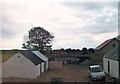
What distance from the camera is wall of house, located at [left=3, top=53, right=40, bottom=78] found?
38406 mm

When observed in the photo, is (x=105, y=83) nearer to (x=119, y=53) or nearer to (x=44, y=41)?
(x=119, y=53)

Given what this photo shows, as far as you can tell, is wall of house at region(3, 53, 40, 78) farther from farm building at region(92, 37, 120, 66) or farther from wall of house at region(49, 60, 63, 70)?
farm building at region(92, 37, 120, 66)

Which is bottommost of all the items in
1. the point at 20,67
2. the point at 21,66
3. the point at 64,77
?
the point at 64,77

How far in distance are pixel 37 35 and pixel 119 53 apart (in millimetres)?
57586

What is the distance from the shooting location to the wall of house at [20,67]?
38406 millimetres

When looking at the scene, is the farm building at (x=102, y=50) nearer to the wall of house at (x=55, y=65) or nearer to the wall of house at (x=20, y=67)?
the wall of house at (x=55, y=65)

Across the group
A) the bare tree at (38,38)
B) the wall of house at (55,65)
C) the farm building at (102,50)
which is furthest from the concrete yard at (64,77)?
the bare tree at (38,38)

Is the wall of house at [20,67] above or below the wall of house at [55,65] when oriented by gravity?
above

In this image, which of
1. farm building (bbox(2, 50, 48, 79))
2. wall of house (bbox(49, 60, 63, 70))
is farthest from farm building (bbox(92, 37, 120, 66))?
farm building (bbox(2, 50, 48, 79))

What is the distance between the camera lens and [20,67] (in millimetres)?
38719

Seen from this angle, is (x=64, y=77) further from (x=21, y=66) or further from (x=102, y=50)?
(x=102, y=50)

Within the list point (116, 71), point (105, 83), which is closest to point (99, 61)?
point (116, 71)

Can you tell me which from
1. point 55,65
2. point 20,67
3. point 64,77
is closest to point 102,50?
point 55,65

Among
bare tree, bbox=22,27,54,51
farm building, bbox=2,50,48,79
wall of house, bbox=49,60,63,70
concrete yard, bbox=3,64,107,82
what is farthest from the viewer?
bare tree, bbox=22,27,54,51
